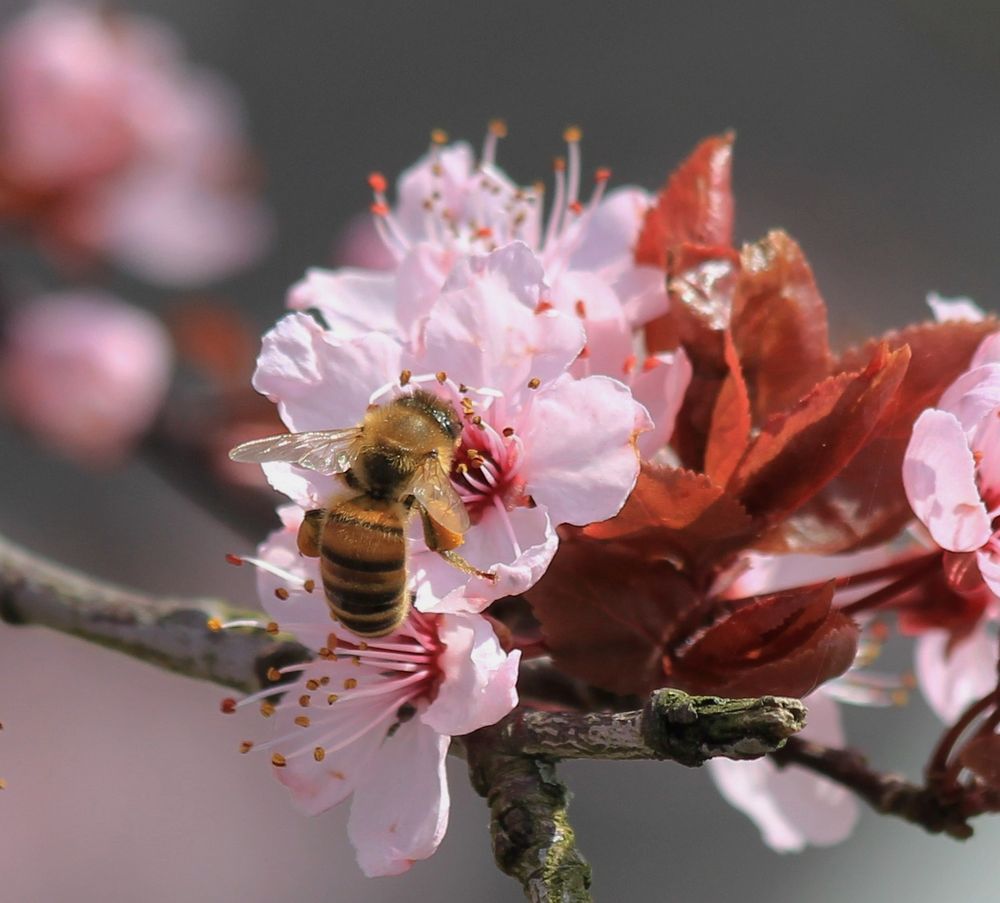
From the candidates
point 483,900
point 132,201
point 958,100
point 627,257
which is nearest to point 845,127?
point 958,100

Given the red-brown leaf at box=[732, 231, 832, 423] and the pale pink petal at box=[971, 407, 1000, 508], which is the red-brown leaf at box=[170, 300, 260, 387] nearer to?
the red-brown leaf at box=[732, 231, 832, 423]

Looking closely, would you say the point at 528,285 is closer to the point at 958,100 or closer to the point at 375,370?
the point at 375,370

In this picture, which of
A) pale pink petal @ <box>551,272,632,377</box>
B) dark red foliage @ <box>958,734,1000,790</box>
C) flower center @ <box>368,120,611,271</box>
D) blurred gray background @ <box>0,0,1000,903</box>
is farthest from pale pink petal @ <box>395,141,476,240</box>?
blurred gray background @ <box>0,0,1000,903</box>

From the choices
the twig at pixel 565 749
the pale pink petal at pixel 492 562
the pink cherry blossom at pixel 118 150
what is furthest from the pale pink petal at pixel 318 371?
the pink cherry blossom at pixel 118 150

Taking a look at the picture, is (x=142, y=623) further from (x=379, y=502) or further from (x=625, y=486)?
(x=625, y=486)

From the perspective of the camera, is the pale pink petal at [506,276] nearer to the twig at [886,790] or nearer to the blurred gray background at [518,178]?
the twig at [886,790]
